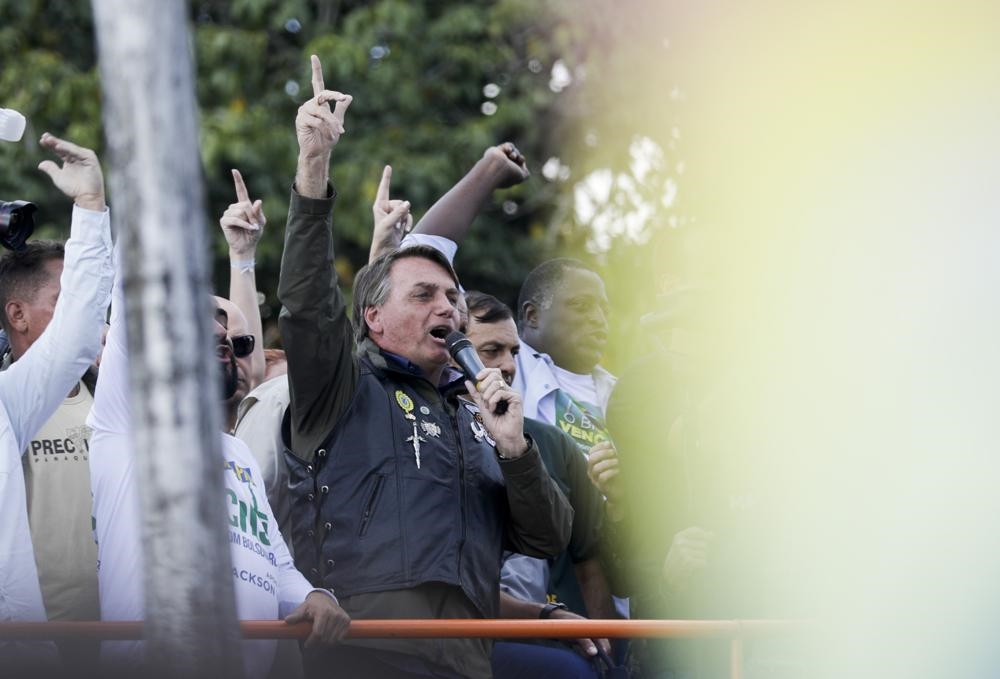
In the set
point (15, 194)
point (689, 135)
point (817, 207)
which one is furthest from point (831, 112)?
point (15, 194)

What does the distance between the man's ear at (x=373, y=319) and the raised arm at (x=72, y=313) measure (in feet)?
2.88

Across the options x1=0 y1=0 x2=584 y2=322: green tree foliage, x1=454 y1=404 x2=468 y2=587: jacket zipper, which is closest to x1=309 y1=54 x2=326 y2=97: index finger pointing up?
x1=454 y1=404 x2=468 y2=587: jacket zipper

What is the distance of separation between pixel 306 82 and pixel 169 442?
401 inches

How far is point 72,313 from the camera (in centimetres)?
378

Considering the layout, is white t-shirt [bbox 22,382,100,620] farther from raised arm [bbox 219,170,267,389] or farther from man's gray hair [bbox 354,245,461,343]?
raised arm [bbox 219,170,267,389]

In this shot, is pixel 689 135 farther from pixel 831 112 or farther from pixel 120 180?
pixel 120 180

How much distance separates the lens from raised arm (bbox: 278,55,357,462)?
3979 mm

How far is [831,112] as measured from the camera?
339 centimetres

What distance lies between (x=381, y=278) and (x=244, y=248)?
755 mm

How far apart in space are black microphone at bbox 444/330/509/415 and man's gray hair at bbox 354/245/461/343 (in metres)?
0.35

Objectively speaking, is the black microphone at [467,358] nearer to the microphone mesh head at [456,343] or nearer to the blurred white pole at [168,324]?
the microphone mesh head at [456,343]

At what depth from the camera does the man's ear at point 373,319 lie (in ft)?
14.6
